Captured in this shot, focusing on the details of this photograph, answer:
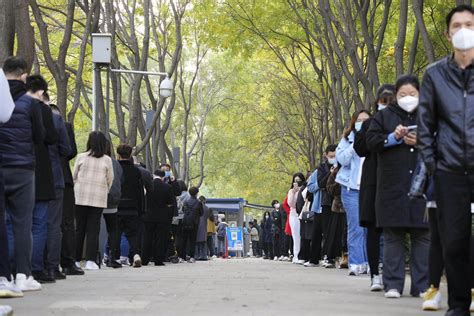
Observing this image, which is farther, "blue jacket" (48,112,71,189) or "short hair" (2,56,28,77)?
"blue jacket" (48,112,71,189)

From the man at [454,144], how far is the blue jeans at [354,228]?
648 centimetres

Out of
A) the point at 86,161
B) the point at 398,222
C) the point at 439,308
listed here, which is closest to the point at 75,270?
the point at 86,161

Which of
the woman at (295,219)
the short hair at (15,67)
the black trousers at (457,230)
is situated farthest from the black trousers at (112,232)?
the black trousers at (457,230)

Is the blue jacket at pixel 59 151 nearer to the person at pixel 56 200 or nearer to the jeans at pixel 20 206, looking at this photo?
the person at pixel 56 200

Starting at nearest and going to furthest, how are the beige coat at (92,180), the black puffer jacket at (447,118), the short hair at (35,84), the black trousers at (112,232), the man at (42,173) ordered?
the black puffer jacket at (447,118) < the man at (42,173) < the short hair at (35,84) < the beige coat at (92,180) < the black trousers at (112,232)

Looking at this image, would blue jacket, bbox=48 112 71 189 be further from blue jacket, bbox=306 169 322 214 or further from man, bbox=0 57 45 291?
blue jacket, bbox=306 169 322 214

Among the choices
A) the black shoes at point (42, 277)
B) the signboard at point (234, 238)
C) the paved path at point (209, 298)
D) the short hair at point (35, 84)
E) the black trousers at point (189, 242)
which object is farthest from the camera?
the signboard at point (234, 238)

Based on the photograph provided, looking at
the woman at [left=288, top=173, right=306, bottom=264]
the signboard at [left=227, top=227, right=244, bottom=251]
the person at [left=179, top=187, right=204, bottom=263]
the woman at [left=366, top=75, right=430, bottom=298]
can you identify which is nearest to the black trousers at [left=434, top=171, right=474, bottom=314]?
the woman at [left=366, top=75, right=430, bottom=298]

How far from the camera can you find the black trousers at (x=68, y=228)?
529 inches

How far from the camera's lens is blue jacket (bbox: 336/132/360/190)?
13664 millimetres

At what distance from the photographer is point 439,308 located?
872cm

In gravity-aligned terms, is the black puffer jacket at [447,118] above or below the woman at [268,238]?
above

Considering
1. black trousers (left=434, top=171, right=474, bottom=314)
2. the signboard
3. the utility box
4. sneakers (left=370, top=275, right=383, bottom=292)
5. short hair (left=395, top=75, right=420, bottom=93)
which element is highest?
the utility box

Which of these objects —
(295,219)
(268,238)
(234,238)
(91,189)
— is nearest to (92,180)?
(91,189)
